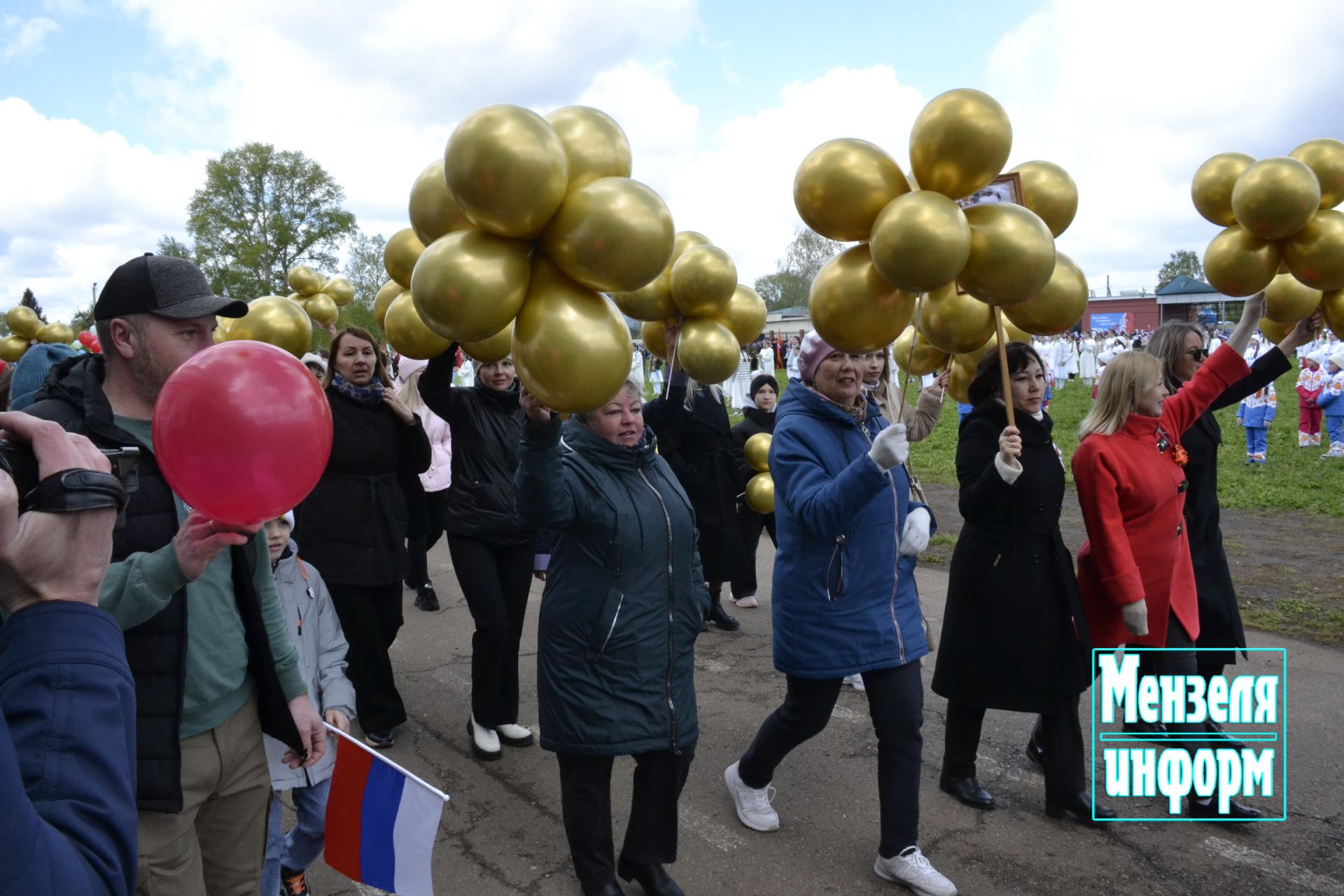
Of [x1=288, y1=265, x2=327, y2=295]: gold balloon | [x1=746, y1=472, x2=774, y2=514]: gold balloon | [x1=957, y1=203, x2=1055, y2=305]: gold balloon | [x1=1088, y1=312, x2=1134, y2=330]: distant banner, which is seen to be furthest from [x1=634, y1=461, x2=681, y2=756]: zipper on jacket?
[x1=1088, y1=312, x2=1134, y2=330]: distant banner

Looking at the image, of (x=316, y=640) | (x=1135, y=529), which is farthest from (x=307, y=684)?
(x=1135, y=529)

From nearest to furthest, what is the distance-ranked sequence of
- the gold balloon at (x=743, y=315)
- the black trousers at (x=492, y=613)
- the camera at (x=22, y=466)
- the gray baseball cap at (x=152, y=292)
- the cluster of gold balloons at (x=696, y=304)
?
the camera at (x=22, y=466)
the gray baseball cap at (x=152, y=292)
the cluster of gold balloons at (x=696, y=304)
the gold balloon at (x=743, y=315)
the black trousers at (x=492, y=613)

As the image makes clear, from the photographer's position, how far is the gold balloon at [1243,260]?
353 cm

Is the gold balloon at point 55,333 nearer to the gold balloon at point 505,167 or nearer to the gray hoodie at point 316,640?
the gray hoodie at point 316,640

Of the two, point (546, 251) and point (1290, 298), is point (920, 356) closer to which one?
point (1290, 298)

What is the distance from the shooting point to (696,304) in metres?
3.27

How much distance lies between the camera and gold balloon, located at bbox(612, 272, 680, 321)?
3129mm

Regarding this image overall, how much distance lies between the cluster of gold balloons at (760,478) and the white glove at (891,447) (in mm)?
1958

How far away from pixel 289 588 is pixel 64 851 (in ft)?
7.60

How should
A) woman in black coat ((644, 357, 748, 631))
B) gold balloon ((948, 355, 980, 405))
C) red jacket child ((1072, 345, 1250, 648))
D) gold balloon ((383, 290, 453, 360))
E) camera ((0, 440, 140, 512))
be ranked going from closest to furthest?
camera ((0, 440, 140, 512)) < gold balloon ((383, 290, 453, 360)) < red jacket child ((1072, 345, 1250, 648)) < gold balloon ((948, 355, 980, 405)) < woman in black coat ((644, 357, 748, 631))

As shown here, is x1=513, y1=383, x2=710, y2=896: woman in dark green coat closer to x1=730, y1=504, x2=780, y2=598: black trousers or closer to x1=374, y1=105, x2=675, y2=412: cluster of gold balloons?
x1=374, y1=105, x2=675, y2=412: cluster of gold balloons

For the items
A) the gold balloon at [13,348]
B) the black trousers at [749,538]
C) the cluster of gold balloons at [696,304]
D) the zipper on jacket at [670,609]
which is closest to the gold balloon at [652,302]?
the cluster of gold balloons at [696,304]

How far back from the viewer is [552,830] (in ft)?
11.8

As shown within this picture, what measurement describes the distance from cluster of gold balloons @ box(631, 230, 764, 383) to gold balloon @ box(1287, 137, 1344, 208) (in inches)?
89.0
